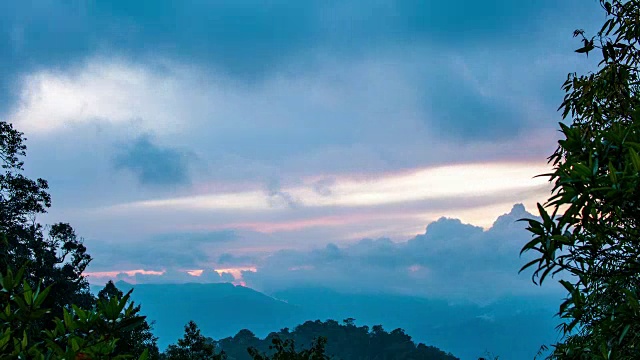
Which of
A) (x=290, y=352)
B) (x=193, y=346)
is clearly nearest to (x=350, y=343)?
(x=193, y=346)

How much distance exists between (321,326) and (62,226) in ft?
368

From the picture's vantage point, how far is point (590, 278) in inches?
139

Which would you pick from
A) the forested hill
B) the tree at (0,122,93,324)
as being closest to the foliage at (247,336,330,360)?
the tree at (0,122,93,324)

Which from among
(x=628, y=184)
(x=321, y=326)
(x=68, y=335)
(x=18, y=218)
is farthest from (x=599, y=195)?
(x=321, y=326)

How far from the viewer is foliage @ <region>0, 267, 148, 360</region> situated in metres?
2.50

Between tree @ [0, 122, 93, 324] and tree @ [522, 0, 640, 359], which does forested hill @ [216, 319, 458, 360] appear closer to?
tree @ [0, 122, 93, 324]

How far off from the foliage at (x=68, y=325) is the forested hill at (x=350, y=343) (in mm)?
105059

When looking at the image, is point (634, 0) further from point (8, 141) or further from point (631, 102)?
point (8, 141)

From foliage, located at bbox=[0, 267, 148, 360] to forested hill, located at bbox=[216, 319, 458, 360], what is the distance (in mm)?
105059

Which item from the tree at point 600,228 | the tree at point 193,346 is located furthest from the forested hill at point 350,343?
the tree at point 600,228

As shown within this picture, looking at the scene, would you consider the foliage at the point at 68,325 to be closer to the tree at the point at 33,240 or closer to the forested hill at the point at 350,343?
the tree at the point at 33,240

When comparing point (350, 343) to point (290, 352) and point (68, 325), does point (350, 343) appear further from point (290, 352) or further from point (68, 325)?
point (68, 325)

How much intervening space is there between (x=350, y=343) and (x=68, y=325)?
13225 cm

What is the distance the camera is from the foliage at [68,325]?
2502 millimetres
